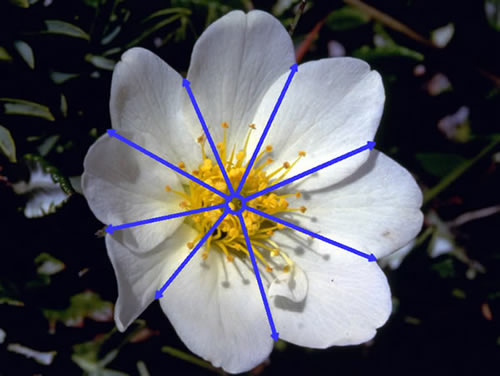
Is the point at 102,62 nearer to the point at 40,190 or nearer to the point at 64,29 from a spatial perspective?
the point at 64,29

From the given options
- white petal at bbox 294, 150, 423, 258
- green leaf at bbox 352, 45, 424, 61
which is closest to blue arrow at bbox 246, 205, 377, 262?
white petal at bbox 294, 150, 423, 258

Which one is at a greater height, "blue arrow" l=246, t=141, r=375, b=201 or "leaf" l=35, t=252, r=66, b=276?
"blue arrow" l=246, t=141, r=375, b=201

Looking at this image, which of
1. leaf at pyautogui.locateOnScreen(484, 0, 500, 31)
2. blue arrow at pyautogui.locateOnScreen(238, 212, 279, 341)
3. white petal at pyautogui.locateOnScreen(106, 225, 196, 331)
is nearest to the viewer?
white petal at pyautogui.locateOnScreen(106, 225, 196, 331)

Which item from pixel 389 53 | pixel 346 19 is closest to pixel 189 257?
pixel 389 53

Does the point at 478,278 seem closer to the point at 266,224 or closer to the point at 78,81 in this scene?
the point at 266,224

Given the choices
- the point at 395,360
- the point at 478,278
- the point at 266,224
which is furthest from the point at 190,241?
the point at 478,278

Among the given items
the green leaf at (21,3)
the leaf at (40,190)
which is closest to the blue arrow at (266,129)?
the leaf at (40,190)

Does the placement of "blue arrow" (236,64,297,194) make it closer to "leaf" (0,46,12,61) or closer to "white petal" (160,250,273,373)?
"white petal" (160,250,273,373)
